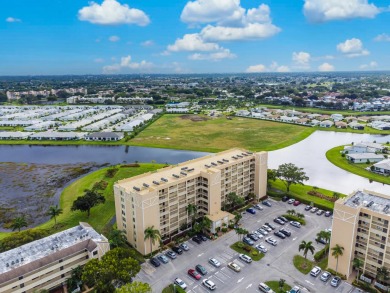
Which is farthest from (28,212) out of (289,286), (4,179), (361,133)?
(361,133)

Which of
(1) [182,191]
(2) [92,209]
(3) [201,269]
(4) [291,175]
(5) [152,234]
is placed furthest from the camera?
(4) [291,175]

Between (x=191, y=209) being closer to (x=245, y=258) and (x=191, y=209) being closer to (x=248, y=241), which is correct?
(x=248, y=241)

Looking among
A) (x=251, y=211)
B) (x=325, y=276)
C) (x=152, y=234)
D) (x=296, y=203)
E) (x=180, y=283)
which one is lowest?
(x=180, y=283)

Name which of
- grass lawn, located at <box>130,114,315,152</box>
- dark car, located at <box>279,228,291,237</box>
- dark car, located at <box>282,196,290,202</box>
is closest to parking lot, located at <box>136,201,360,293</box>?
dark car, located at <box>279,228,291,237</box>

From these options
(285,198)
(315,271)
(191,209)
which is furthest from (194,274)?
(285,198)

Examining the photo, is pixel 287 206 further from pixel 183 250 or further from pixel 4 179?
pixel 4 179

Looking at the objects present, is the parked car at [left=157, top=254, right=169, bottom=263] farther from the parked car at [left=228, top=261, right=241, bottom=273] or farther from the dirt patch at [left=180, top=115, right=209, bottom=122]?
the dirt patch at [left=180, top=115, right=209, bottom=122]

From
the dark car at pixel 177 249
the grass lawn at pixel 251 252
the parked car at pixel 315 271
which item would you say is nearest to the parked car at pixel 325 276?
the parked car at pixel 315 271

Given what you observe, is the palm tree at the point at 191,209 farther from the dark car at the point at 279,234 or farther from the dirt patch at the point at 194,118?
the dirt patch at the point at 194,118
